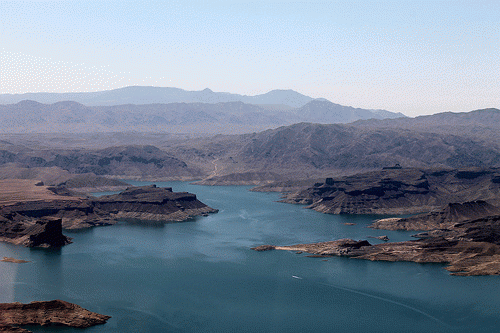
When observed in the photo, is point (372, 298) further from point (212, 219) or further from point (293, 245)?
point (212, 219)

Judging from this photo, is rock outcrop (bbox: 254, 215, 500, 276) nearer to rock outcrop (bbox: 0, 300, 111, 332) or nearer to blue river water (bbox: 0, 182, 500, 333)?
blue river water (bbox: 0, 182, 500, 333)

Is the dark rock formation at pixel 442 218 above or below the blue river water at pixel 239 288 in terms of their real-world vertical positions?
above

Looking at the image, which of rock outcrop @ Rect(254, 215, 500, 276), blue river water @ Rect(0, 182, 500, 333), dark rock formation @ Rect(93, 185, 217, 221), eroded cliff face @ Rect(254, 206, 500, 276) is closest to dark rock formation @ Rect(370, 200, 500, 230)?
blue river water @ Rect(0, 182, 500, 333)

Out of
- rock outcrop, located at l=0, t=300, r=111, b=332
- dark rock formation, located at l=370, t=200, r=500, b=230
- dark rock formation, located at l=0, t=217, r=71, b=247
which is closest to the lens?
rock outcrop, located at l=0, t=300, r=111, b=332

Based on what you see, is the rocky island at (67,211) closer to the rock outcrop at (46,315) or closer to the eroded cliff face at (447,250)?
the eroded cliff face at (447,250)

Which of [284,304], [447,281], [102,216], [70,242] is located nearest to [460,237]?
[447,281]

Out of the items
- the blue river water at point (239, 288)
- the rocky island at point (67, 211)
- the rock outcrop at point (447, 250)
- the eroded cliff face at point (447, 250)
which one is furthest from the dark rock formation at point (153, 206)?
the rock outcrop at point (447, 250)
